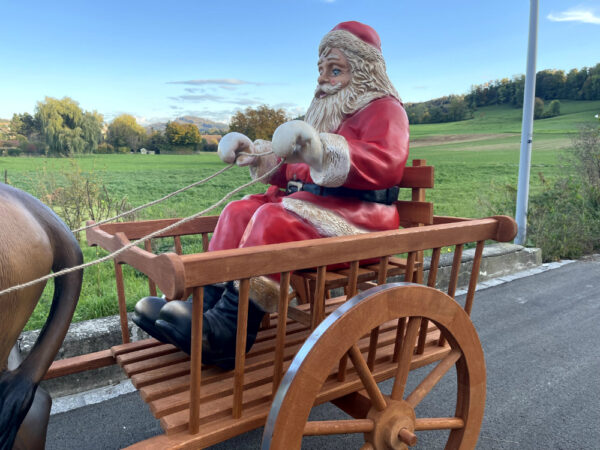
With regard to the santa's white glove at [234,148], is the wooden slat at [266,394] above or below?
below

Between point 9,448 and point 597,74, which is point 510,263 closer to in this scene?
point 9,448

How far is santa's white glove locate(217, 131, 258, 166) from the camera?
1.63m

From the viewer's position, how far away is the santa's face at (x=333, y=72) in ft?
5.20

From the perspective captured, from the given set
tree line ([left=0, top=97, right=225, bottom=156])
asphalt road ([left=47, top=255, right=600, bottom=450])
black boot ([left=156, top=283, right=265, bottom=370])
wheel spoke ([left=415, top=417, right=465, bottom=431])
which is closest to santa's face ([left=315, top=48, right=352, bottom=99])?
black boot ([left=156, top=283, right=265, bottom=370])

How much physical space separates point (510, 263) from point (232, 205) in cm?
342

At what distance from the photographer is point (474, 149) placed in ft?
26.1

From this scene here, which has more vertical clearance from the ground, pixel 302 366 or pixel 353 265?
pixel 353 265

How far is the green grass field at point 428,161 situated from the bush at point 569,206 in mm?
357

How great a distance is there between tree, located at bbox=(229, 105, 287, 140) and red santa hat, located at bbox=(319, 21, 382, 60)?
1.59m

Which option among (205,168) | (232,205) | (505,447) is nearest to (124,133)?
(205,168)

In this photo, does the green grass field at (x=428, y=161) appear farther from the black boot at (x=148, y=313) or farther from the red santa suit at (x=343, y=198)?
the red santa suit at (x=343, y=198)

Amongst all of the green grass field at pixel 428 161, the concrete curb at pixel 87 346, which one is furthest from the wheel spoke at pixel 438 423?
the green grass field at pixel 428 161

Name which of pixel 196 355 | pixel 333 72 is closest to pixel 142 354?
pixel 196 355

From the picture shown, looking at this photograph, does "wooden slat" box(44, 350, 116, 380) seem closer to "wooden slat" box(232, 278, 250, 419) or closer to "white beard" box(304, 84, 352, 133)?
"wooden slat" box(232, 278, 250, 419)
